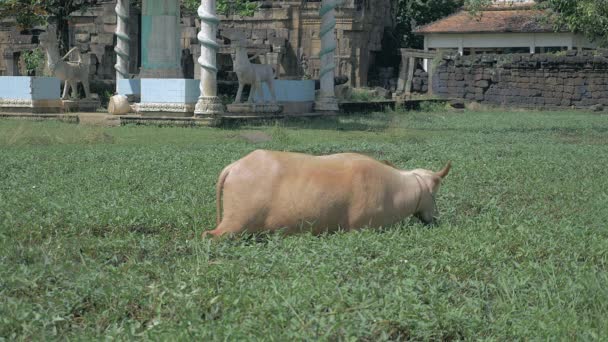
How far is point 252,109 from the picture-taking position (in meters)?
16.4

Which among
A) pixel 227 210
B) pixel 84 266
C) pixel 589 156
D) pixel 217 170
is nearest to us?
pixel 84 266

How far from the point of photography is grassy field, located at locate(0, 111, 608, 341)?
12.0ft

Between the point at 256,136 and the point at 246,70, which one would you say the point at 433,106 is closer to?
the point at 246,70

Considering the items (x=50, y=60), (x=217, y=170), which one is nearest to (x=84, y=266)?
(x=217, y=170)

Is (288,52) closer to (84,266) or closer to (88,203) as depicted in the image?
(88,203)

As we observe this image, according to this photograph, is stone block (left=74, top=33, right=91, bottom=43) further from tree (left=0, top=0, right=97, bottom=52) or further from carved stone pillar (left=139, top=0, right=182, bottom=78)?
carved stone pillar (left=139, top=0, right=182, bottom=78)

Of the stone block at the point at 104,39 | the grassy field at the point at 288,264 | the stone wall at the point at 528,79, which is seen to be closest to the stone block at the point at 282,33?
the stone wall at the point at 528,79

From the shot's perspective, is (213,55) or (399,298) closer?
(399,298)

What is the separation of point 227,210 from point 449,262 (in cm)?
142

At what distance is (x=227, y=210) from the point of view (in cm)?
544

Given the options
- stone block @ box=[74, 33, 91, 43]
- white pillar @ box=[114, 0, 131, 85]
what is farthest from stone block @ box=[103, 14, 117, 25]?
white pillar @ box=[114, 0, 131, 85]

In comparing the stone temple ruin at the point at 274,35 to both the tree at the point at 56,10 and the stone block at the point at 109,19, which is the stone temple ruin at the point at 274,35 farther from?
the tree at the point at 56,10

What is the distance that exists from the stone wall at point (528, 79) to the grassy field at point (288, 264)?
17.9 meters

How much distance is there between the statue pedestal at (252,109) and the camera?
16.4 meters
